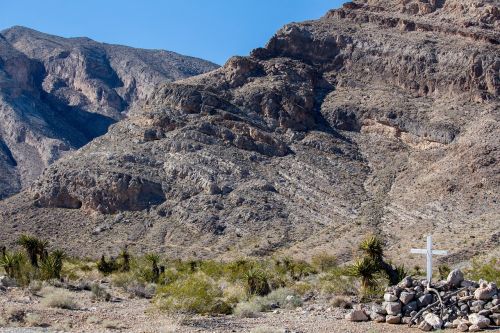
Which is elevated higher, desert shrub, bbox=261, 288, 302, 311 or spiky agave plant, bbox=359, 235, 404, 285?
spiky agave plant, bbox=359, 235, 404, 285

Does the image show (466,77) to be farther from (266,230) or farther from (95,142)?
(95,142)

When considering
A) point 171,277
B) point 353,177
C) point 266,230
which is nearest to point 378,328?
point 171,277

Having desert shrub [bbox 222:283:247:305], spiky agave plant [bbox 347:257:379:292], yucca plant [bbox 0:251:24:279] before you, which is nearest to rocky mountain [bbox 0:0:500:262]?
desert shrub [bbox 222:283:247:305]

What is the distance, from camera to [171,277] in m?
39.6

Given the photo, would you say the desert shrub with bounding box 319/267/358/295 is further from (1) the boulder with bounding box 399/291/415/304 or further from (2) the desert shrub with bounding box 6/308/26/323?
(2) the desert shrub with bounding box 6/308/26/323

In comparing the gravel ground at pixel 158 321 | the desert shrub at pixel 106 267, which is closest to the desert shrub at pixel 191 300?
the gravel ground at pixel 158 321

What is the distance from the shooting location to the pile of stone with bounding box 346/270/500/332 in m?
20.7

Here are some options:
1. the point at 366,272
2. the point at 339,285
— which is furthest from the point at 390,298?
the point at 339,285

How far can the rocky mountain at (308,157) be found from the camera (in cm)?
6800

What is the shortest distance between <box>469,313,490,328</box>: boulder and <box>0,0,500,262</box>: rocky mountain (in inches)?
1435

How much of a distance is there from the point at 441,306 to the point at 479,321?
1501 millimetres

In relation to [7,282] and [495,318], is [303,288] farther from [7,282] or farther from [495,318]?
[495,318]

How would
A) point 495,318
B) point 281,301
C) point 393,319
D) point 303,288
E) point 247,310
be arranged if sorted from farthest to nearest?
point 303,288, point 281,301, point 247,310, point 393,319, point 495,318

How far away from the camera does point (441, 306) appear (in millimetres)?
21500
